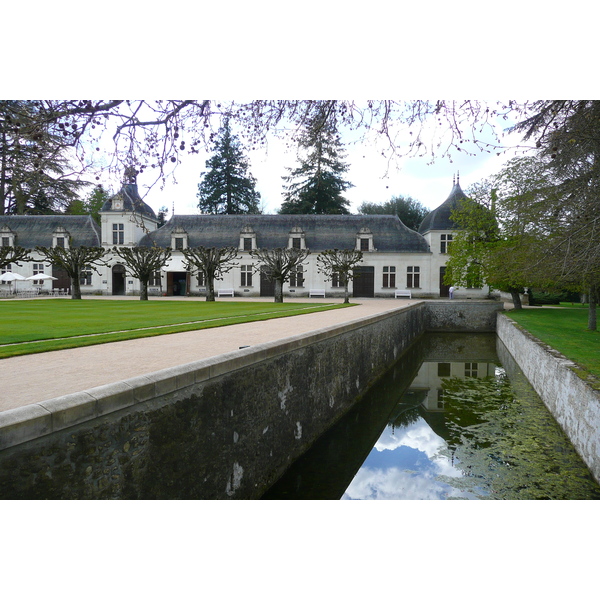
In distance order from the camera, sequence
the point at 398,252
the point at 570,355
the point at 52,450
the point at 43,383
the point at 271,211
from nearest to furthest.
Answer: the point at 52,450, the point at 43,383, the point at 570,355, the point at 398,252, the point at 271,211

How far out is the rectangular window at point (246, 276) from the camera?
122 feet

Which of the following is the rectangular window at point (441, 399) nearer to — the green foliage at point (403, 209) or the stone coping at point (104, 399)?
the stone coping at point (104, 399)

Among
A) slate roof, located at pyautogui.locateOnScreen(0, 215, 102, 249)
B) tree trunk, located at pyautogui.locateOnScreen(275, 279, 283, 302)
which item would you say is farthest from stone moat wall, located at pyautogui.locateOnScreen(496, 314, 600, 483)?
slate roof, located at pyautogui.locateOnScreen(0, 215, 102, 249)

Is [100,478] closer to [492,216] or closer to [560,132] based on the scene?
[560,132]

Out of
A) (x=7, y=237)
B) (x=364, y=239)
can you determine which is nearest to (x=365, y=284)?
(x=364, y=239)

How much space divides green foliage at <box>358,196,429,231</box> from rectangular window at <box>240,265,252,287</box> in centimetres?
2299

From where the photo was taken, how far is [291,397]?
26.0 feet

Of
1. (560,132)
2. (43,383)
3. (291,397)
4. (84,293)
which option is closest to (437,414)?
(291,397)

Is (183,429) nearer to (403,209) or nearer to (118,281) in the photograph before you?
(118,281)

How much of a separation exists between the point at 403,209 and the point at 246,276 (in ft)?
85.4

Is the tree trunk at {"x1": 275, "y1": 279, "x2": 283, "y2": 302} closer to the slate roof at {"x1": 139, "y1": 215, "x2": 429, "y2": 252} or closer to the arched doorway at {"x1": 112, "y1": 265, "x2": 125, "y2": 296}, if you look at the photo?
the slate roof at {"x1": 139, "y1": 215, "x2": 429, "y2": 252}

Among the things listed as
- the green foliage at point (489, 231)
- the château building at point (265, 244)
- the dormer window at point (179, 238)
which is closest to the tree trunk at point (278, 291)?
the château building at point (265, 244)

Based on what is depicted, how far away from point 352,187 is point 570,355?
40.5m

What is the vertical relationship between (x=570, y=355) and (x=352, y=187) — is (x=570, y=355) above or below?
below
